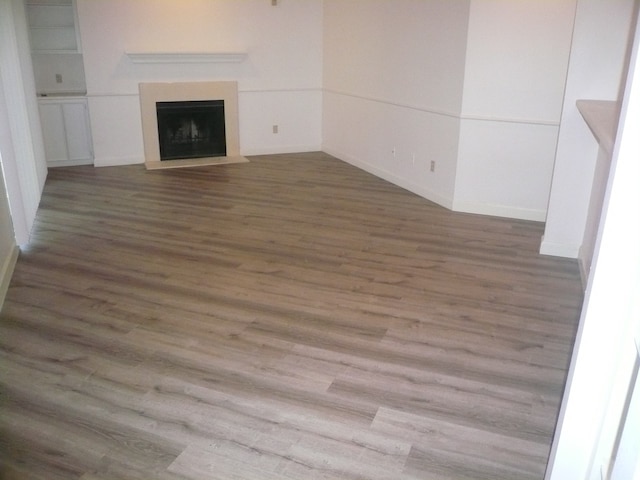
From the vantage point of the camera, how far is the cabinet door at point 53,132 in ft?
21.4

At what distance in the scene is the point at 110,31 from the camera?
21.6 ft

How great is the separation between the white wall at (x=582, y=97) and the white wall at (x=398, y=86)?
50.9 inches

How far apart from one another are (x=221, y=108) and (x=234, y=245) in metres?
3.56

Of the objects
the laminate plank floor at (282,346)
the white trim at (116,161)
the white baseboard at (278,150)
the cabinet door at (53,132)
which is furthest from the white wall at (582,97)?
the cabinet door at (53,132)

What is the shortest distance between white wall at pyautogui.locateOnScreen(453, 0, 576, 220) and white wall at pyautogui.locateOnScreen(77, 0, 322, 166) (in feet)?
10.8

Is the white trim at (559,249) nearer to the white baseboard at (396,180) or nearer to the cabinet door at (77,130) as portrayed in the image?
the white baseboard at (396,180)

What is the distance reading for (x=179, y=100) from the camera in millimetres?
7094

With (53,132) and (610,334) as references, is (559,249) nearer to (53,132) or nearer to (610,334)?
(610,334)

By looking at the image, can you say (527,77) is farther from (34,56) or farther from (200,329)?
(34,56)

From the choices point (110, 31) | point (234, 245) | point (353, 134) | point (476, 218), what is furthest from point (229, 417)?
point (110, 31)

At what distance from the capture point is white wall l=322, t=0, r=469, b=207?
5.16 metres

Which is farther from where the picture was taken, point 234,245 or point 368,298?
point 234,245

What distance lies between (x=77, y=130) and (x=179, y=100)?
132 centimetres

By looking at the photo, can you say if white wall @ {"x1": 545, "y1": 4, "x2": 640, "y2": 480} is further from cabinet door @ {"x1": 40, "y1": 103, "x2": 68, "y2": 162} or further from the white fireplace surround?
cabinet door @ {"x1": 40, "y1": 103, "x2": 68, "y2": 162}
